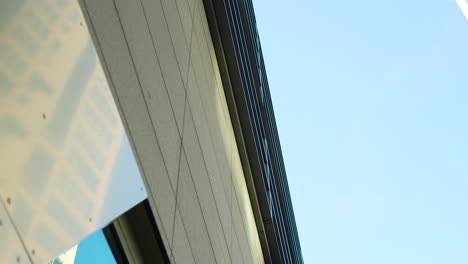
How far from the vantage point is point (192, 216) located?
551 centimetres

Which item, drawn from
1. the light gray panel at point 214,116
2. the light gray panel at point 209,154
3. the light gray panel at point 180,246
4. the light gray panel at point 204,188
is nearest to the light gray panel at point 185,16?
the light gray panel at point 214,116

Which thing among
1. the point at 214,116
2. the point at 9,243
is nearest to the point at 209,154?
the point at 214,116

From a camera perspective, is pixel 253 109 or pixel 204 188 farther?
pixel 253 109

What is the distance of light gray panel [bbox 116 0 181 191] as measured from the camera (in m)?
4.35

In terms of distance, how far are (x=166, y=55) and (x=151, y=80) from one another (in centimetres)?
89

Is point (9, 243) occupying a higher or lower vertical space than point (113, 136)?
lower

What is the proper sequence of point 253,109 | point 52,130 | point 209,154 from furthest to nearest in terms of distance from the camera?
point 253,109, point 209,154, point 52,130

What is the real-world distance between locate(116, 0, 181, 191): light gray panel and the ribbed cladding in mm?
4648

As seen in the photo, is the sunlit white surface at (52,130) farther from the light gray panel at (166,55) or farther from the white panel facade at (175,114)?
the light gray panel at (166,55)

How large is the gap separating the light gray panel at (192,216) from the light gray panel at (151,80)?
8.8 inches

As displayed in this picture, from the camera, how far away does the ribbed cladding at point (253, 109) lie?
32.7ft

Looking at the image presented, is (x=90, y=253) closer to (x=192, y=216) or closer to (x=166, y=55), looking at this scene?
(x=192, y=216)

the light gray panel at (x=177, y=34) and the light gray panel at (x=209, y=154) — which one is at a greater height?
the light gray panel at (x=177, y=34)

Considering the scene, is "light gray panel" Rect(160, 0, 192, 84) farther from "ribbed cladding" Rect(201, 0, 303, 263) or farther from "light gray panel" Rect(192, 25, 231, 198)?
"ribbed cladding" Rect(201, 0, 303, 263)
